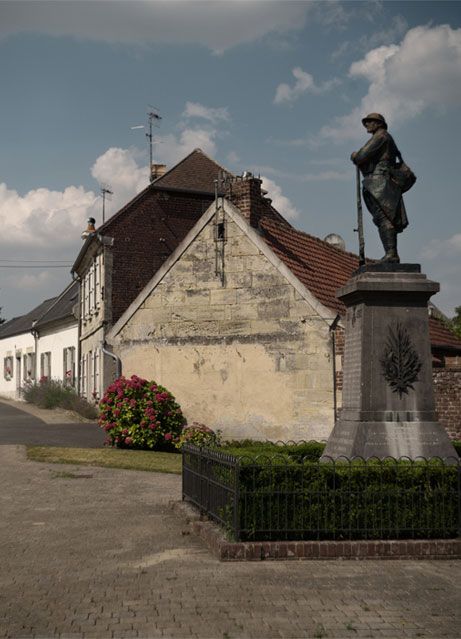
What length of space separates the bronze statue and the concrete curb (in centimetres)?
345

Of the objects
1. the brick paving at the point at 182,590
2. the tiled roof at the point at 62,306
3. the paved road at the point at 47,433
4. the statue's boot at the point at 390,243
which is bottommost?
the brick paving at the point at 182,590

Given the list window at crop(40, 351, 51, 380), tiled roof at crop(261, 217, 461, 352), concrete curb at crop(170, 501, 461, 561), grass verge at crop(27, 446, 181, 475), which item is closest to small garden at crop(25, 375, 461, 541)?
concrete curb at crop(170, 501, 461, 561)

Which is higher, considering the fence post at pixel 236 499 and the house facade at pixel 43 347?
the house facade at pixel 43 347

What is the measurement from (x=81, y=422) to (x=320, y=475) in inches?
692

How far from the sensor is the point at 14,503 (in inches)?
458

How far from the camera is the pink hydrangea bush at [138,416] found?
62.6 ft

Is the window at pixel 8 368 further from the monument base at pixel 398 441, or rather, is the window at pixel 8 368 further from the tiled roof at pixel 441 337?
the monument base at pixel 398 441

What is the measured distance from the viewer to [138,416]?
1930 cm

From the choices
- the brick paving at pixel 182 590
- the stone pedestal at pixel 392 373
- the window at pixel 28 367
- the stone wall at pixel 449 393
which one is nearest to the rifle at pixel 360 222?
the stone pedestal at pixel 392 373

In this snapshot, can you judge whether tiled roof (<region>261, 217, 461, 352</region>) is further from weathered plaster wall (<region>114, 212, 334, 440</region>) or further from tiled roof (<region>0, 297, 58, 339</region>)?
tiled roof (<region>0, 297, 58, 339</region>)

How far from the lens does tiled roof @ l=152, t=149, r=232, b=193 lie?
2845 cm

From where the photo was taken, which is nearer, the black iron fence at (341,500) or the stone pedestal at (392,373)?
the black iron fence at (341,500)

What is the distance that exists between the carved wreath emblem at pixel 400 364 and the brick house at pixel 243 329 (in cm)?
875

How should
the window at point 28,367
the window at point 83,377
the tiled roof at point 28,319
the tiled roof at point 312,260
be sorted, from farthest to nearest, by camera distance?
the tiled roof at point 28,319 → the window at point 28,367 → the window at point 83,377 → the tiled roof at point 312,260
